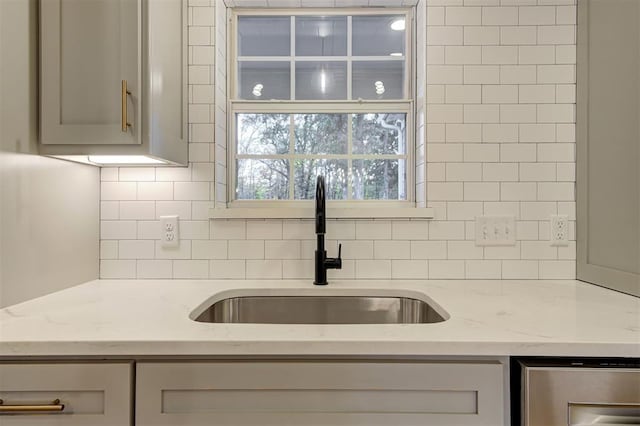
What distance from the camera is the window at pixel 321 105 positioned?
5.53ft

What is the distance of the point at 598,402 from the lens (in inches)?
31.7

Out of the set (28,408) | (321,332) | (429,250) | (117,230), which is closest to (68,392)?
(28,408)

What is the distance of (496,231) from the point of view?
151 centimetres

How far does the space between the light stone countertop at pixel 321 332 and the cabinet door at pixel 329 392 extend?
1.6 inches

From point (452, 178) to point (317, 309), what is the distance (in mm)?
755

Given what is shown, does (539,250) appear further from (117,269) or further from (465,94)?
(117,269)

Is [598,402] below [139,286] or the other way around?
below

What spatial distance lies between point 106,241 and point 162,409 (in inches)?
36.4

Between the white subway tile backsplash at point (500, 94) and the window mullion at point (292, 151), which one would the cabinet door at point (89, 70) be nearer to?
the window mullion at point (292, 151)

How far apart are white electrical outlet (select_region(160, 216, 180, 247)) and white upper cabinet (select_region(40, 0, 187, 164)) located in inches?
16.8

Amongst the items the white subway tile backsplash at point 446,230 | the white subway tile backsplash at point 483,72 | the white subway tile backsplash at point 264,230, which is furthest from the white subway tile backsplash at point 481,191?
the white subway tile backsplash at point 264,230

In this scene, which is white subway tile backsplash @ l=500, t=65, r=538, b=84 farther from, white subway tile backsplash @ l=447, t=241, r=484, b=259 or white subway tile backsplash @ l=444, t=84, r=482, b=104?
white subway tile backsplash @ l=447, t=241, r=484, b=259

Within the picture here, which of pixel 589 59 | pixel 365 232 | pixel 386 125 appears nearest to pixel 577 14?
pixel 589 59

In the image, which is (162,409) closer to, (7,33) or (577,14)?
(7,33)
